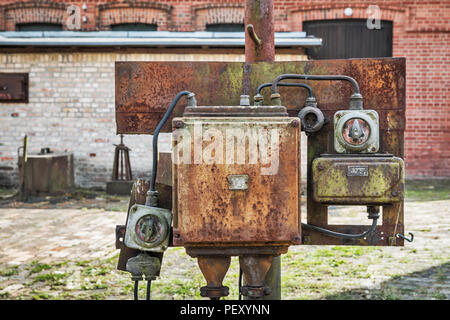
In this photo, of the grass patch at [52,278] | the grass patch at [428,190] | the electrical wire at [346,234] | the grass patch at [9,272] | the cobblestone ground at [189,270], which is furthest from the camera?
the grass patch at [428,190]

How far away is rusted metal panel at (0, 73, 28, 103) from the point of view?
10789 millimetres

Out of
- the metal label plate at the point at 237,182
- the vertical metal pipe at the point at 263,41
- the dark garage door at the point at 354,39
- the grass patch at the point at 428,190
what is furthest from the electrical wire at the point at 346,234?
the dark garage door at the point at 354,39

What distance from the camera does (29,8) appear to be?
41.6 ft

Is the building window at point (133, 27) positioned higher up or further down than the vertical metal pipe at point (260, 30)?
higher up

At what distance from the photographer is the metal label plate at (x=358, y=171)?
193 cm

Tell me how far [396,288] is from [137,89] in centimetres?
297

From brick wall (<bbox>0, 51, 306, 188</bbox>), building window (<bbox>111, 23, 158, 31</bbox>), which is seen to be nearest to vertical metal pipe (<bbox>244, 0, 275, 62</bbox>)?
brick wall (<bbox>0, 51, 306, 188</bbox>)

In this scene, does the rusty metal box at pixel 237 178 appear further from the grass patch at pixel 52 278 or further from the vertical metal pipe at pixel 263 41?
the grass patch at pixel 52 278

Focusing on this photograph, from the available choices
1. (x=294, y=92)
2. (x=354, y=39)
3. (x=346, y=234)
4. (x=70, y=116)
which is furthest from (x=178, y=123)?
(x=354, y=39)

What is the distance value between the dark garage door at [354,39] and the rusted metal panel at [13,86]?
21.0 feet

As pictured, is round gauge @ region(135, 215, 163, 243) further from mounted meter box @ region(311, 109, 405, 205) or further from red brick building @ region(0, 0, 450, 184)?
red brick building @ region(0, 0, 450, 184)

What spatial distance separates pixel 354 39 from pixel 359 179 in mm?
10881

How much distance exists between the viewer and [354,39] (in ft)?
39.9
